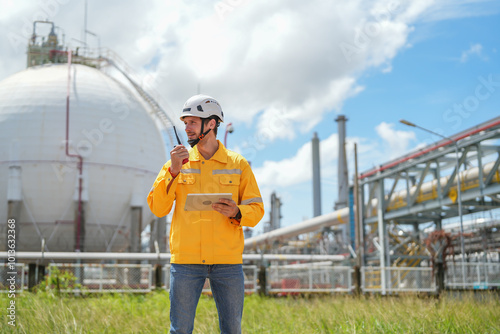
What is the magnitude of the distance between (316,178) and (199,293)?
46331 millimetres

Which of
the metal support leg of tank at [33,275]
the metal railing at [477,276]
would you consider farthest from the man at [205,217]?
the metal railing at [477,276]

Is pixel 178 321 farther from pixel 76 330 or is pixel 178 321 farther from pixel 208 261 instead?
pixel 76 330

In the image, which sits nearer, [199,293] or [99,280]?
[199,293]

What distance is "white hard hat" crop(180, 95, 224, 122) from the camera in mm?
3715

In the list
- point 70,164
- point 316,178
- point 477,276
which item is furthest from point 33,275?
point 316,178

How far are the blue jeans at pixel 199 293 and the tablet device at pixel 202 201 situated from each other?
1.37ft

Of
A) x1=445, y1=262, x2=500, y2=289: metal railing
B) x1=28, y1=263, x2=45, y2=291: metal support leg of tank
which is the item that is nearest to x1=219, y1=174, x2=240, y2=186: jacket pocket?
x1=28, y1=263, x2=45, y2=291: metal support leg of tank

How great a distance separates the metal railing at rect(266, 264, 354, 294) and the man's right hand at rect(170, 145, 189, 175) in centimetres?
1207

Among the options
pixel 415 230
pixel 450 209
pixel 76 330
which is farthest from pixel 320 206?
pixel 76 330

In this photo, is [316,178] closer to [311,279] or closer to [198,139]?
[311,279]

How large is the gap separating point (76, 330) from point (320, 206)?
44.9m

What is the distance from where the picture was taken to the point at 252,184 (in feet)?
12.6

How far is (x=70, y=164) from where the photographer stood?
2522cm

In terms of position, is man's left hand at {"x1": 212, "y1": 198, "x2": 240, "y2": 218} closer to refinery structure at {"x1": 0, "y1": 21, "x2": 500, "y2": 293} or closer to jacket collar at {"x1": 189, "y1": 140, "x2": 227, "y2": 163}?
jacket collar at {"x1": 189, "y1": 140, "x2": 227, "y2": 163}
